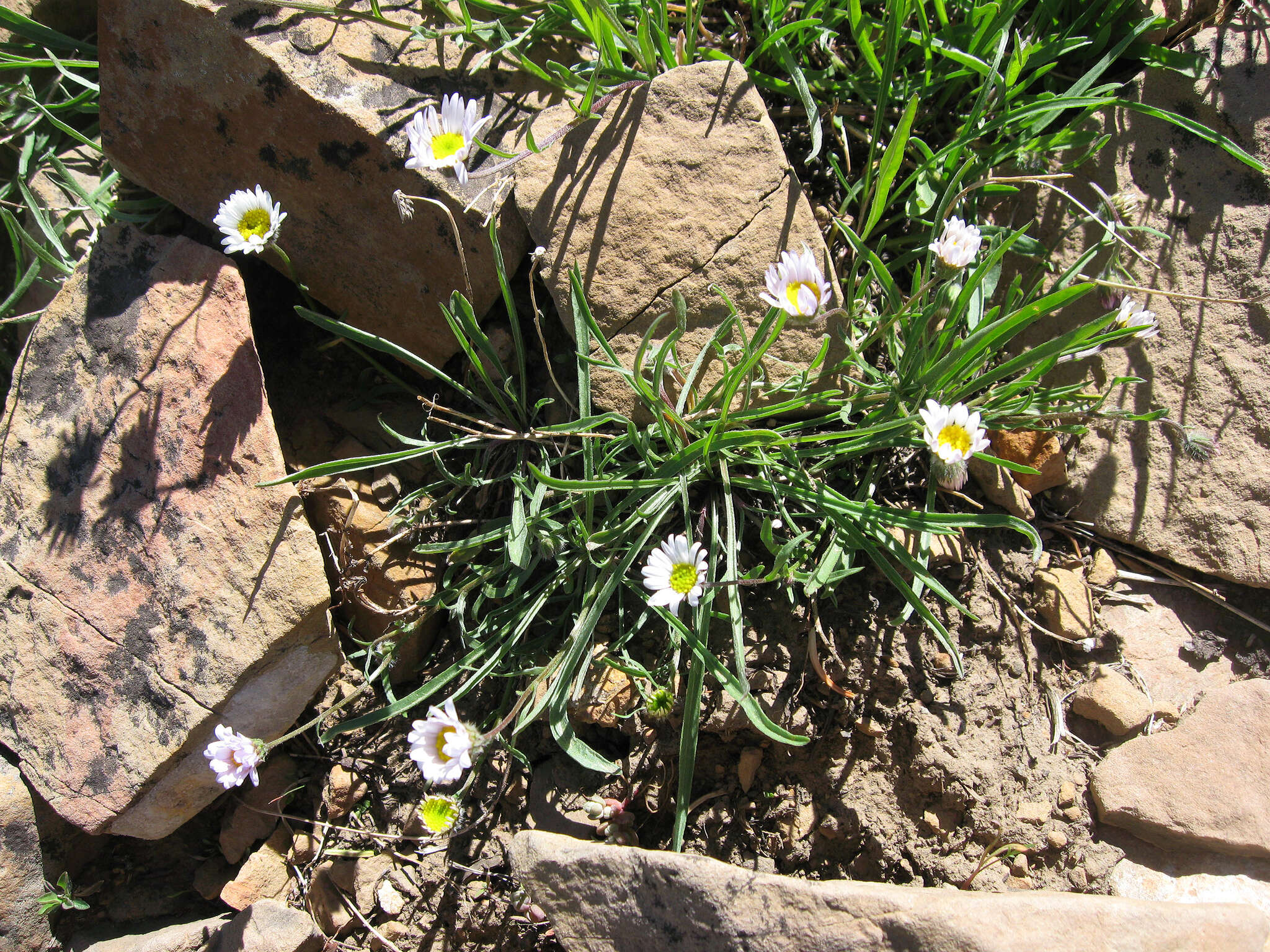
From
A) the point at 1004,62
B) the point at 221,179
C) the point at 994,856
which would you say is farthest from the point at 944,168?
the point at 221,179

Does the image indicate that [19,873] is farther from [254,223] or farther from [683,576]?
[683,576]

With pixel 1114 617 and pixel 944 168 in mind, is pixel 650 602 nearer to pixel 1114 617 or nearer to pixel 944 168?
pixel 1114 617

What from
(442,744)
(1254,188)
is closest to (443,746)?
(442,744)

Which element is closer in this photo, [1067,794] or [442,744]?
[442,744]

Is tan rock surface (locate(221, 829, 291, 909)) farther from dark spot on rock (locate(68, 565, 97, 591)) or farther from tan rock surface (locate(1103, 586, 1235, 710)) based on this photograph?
tan rock surface (locate(1103, 586, 1235, 710))

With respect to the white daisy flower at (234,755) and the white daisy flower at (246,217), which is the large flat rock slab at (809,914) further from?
the white daisy flower at (246,217)

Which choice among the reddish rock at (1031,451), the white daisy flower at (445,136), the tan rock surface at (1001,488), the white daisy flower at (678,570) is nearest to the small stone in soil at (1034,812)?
the tan rock surface at (1001,488)
